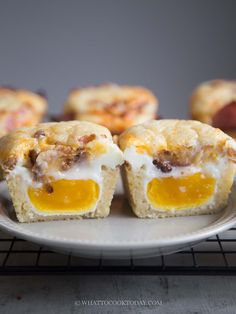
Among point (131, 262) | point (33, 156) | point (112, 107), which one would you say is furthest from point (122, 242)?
point (112, 107)

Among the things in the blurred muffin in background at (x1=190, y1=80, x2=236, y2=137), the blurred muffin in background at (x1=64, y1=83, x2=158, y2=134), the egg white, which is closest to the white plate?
the egg white

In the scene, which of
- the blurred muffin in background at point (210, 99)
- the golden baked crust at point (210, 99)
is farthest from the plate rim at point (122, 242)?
the golden baked crust at point (210, 99)

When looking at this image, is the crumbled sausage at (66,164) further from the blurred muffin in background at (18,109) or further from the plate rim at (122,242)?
the blurred muffin in background at (18,109)

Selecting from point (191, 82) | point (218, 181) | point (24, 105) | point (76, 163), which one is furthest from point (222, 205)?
point (191, 82)

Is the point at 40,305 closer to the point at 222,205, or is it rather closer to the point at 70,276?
the point at 70,276

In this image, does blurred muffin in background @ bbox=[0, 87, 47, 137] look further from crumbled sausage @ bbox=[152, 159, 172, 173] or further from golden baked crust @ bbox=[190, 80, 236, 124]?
crumbled sausage @ bbox=[152, 159, 172, 173]
